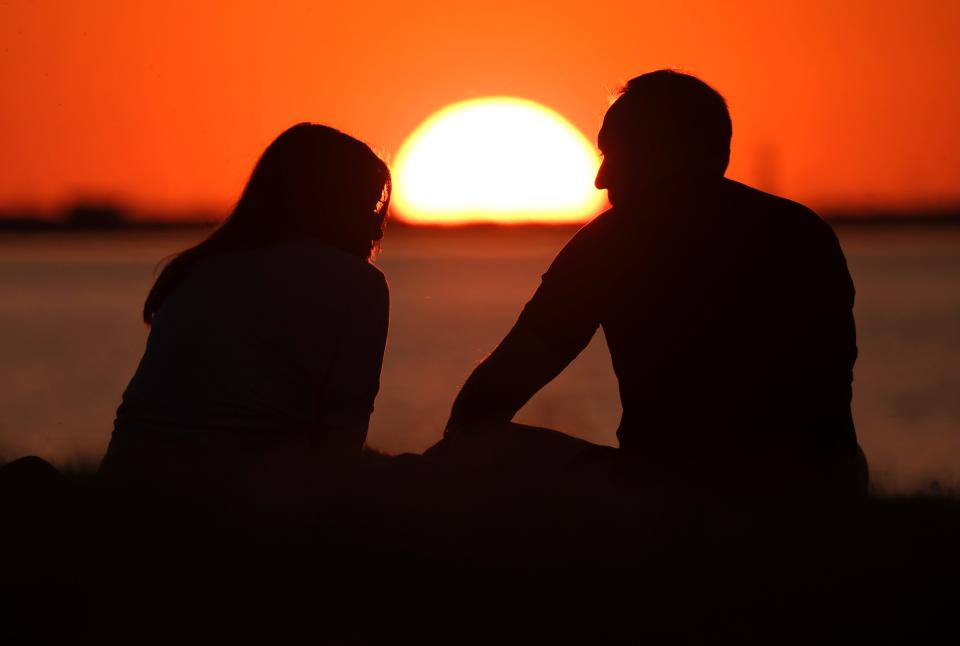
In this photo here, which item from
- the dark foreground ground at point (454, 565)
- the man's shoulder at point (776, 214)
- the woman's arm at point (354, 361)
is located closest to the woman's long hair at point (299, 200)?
the woman's arm at point (354, 361)

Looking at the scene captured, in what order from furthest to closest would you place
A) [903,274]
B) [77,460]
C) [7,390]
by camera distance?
[903,274] → [7,390] → [77,460]

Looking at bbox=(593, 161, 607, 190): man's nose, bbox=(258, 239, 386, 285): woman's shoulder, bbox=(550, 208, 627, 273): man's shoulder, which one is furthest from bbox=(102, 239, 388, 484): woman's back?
bbox=(593, 161, 607, 190): man's nose

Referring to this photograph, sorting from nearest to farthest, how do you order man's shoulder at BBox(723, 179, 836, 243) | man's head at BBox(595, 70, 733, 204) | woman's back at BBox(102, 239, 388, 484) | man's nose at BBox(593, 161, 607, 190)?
woman's back at BBox(102, 239, 388, 484) → man's shoulder at BBox(723, 179, 836, 243) → man's head at BBox(595, 70, 733, 204) → man's nose at BBox(593, 161, 607, 190)

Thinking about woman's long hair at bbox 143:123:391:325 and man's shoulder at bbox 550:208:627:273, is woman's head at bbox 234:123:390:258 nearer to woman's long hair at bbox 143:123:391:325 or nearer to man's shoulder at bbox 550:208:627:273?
woman's long hair at bbox 143:123:391:325

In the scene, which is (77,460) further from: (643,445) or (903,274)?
(903,274)

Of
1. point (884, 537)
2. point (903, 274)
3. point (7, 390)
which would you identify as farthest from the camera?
point (903, 274)

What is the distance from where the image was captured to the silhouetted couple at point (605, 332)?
326cm

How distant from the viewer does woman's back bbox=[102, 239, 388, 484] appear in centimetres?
323

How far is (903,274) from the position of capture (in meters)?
48.7

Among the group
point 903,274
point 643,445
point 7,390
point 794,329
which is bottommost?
point 7,390

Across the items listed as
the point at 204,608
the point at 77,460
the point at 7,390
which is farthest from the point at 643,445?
the point at 7,390

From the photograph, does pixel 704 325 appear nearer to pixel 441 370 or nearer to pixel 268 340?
pixel 268 340

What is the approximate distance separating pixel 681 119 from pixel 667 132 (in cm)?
4

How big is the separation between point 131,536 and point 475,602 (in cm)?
77
